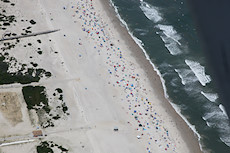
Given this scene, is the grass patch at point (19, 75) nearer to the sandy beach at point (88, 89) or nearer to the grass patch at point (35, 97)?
the sandy beach at point (88, 89)

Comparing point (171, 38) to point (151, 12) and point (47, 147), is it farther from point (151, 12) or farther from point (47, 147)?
point (47, 147)

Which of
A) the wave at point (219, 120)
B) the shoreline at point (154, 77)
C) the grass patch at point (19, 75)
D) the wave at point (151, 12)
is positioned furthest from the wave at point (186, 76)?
the grass patch at point (19, 75)

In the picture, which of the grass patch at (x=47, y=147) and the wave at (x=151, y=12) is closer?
the grass patch at (x=47, y=147)

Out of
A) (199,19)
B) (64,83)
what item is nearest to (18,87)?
(64,83)

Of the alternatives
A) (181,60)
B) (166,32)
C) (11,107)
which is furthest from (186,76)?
(11,107)

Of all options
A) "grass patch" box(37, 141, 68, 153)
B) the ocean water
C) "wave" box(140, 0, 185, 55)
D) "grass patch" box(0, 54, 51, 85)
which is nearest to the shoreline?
the ocean water

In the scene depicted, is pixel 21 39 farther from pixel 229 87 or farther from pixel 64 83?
pixel 229 87
